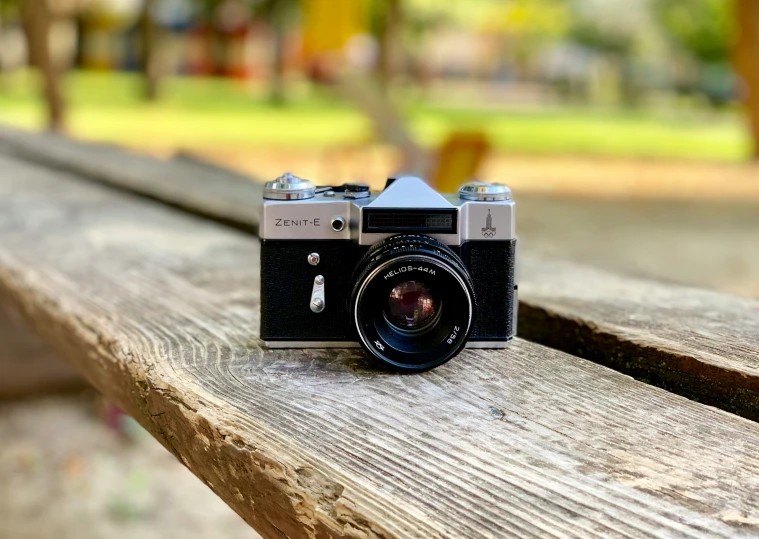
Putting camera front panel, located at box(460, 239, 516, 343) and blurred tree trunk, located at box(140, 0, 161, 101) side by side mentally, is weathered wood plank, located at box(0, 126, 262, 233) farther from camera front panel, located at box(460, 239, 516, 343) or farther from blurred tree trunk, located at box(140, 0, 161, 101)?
blurred tree trunk, located at box(140, 0, 161, 101)

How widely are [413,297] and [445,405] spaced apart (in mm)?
160

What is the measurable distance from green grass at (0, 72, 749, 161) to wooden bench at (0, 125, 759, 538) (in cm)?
663

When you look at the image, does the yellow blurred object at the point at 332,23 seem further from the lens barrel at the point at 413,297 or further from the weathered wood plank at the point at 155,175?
the lens barrel at the point at 413,297

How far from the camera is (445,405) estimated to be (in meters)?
0.88

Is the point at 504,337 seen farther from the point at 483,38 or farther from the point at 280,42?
the point at 483,38

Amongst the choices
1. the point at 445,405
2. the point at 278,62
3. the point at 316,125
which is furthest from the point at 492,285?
the point at 278,62

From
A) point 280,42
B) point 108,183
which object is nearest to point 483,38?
point 280,42

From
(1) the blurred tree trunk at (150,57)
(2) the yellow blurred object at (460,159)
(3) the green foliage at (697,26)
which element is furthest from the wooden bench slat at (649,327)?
(3) the green foliage at (697,26)

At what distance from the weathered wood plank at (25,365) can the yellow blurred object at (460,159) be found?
3.42 m

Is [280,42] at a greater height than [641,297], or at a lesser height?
greater

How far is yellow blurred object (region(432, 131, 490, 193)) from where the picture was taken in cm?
570

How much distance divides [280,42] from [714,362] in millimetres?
28776

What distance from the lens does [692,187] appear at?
365 inches

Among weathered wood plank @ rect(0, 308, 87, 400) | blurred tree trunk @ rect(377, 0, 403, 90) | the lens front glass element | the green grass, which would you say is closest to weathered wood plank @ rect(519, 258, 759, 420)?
the lens front glass element
